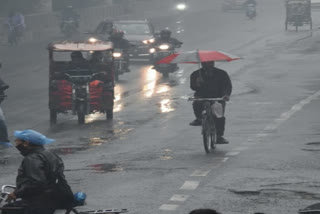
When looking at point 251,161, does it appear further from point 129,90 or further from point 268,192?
point 129,90

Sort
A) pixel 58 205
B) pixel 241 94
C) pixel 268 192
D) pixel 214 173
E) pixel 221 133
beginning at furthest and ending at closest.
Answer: pixel 241 94 < pixel 221 133 < pixel 214 173 < pixel 268 192 < pixel 58 205

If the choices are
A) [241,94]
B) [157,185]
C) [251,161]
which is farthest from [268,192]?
[241,94]

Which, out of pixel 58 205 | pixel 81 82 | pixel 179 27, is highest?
pixel 58 205

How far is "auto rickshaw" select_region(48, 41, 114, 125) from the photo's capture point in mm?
21625

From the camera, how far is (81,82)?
21766 millimetres

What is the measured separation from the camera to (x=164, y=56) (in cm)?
3388

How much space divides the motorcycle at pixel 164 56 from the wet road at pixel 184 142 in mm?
338

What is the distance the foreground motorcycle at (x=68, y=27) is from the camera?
175 ft

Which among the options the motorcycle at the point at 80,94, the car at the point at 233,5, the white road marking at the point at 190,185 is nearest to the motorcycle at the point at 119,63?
the motorcycle at the point at 80,94

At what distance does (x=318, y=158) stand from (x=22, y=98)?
14.4 m

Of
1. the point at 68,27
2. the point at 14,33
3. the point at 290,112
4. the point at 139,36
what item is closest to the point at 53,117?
the point at 290,112

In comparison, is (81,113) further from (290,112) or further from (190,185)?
(190,185)

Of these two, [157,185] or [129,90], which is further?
[129,90]

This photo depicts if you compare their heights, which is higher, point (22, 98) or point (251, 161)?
point (251, 161)
